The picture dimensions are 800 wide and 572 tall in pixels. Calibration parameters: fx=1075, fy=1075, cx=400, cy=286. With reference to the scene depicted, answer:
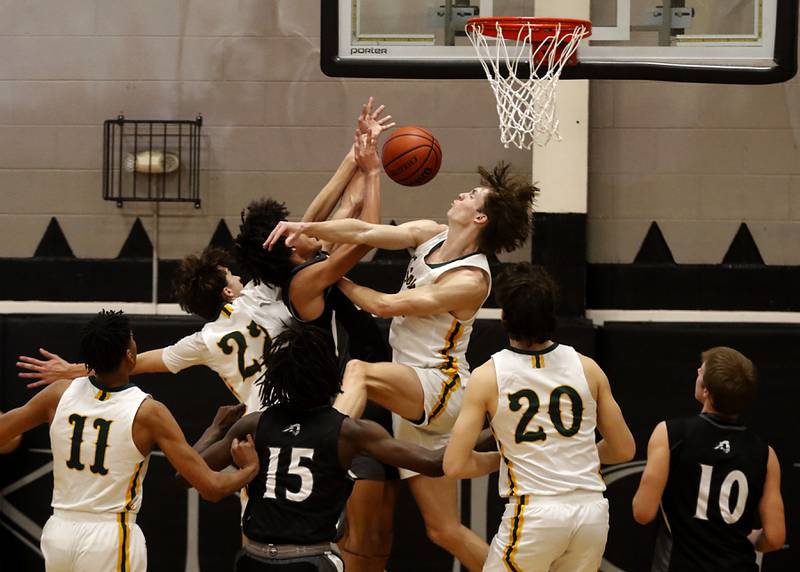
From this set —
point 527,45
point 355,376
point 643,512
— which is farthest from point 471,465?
point 527,45

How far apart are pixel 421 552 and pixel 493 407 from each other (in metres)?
3.24

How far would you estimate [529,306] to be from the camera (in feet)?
13.3

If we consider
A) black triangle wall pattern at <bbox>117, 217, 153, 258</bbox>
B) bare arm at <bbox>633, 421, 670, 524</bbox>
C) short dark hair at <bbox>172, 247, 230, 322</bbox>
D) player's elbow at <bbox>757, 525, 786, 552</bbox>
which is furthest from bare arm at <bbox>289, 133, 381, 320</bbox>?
black triangle wall pattern at <bbox>117, 217, 153, 258</bbox>

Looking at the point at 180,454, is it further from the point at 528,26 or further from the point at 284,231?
the point at 528,26

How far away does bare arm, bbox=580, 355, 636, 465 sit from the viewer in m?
4.12

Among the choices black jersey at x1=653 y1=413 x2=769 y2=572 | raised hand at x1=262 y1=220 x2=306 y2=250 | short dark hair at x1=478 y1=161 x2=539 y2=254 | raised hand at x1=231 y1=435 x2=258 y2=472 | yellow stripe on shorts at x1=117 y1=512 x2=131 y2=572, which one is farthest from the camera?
short dark hair at x1=478 y1=161 x2=539 y2=254

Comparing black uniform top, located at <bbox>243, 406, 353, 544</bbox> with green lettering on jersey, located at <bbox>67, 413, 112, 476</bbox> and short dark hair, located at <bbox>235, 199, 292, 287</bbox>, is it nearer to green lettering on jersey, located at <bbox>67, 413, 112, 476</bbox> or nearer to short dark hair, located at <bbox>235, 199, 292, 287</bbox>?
green lettering on jersey, located at <bbox>67, 413, 112, 476</bbox>

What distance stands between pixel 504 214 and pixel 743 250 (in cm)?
298

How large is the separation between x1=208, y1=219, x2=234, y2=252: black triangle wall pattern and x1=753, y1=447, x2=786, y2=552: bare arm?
4.21 metres

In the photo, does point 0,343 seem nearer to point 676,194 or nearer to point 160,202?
point 160,202

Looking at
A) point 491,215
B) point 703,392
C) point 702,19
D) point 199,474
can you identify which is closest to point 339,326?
point 491,215

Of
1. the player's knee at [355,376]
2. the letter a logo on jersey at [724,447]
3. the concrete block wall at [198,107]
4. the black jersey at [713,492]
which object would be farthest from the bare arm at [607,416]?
the concrete block wall at [198,107]

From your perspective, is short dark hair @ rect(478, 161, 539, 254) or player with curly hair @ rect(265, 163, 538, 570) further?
short dark hair @ rect(478, 161, 539, 254)

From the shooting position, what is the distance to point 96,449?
4.19 metres
